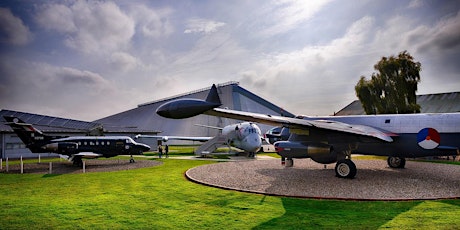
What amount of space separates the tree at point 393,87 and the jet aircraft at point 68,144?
1246 inches

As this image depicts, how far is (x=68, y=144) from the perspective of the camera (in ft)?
74.2

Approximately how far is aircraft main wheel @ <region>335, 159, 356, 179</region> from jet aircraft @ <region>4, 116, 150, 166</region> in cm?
1801

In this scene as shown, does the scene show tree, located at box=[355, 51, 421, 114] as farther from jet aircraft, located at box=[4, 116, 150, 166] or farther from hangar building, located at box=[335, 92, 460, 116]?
jet aircraft, located at box=[4, 116, 150, 166]

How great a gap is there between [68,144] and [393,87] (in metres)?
37.3

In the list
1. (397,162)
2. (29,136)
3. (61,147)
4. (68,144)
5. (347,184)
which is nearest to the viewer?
(347,184)

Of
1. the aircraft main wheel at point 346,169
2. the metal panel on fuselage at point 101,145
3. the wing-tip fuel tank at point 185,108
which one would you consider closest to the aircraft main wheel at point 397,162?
the aircraft main wheel at point 346,169

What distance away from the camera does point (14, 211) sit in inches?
339

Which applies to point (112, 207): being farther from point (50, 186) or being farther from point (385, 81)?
point (385, 81)

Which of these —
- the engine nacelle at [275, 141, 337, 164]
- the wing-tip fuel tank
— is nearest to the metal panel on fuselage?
the engine nacelle at [275, 141, 337, 164]

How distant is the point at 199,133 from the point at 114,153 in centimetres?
5252

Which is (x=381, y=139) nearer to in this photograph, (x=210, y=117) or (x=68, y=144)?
(x=68, y=144)

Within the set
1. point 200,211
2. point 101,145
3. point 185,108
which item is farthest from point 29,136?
point 185,108

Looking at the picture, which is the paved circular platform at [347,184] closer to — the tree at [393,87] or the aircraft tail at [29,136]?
the aircraft tail at [29,136]

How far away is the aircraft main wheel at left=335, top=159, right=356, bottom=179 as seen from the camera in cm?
1322
